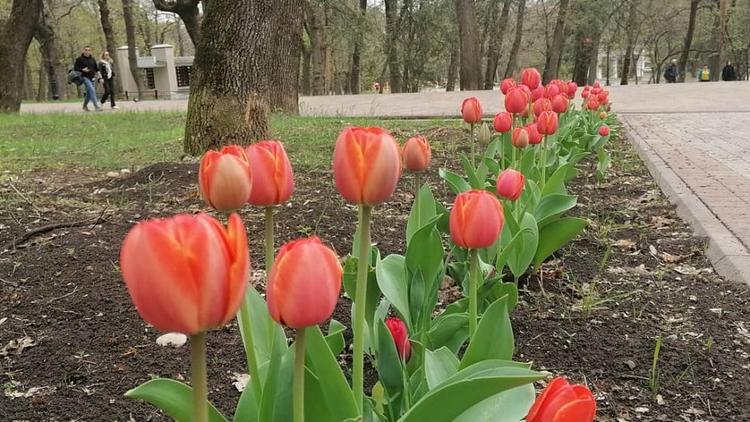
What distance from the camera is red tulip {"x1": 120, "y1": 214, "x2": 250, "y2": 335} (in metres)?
0.62

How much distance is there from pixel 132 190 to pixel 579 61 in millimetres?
32178

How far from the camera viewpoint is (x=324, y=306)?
2.59 feet

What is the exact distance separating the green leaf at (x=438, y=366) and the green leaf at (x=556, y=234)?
57.5 inches

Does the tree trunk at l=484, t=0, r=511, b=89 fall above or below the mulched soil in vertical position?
above

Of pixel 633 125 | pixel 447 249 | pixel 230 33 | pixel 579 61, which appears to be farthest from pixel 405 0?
pixel 447 249

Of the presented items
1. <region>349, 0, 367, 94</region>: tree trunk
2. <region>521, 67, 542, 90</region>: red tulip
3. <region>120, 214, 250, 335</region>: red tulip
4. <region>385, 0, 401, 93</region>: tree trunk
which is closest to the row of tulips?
<region>120, 214, 250, 335</region>: red tulip

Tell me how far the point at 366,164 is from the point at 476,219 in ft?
1.26

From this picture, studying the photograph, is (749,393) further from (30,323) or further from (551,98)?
(30,323)

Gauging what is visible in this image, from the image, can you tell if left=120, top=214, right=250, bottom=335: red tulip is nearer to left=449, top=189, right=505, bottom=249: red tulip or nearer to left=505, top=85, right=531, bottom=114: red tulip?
left=449, top=189, right=505, bottom=249: red tulip

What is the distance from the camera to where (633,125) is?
941 centimetres

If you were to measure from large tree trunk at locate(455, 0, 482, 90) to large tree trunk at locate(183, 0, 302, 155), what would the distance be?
16054 mm

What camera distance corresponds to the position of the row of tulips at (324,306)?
0.63 meters

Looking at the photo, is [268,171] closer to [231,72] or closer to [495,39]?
[231,72]

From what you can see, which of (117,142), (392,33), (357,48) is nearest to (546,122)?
(117,142)
